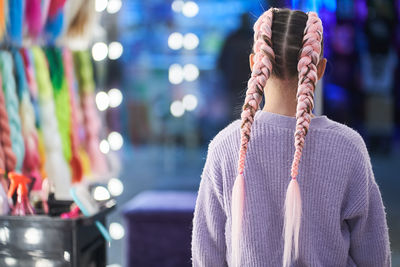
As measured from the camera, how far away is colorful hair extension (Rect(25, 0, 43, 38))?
2525 millimetres

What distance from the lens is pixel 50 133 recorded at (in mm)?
2668

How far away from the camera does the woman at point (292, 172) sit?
1426mm

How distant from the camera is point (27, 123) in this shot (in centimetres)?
251

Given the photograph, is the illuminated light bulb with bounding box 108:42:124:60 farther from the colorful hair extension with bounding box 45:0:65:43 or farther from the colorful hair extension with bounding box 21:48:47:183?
the colorful hair extension with bounding box 21:48:47:183

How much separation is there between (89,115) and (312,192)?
5.83 ft

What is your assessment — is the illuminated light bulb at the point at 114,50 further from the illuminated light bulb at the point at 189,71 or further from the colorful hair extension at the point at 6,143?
the illuminated light bulb at the point at 189,71

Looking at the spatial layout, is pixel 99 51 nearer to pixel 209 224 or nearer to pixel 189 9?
pixel 189 9

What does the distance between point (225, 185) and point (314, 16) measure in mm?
493

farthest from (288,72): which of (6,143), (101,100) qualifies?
(101,100)

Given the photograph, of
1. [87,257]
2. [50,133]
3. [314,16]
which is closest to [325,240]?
[314,16]

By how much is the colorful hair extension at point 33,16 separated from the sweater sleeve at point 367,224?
166cm

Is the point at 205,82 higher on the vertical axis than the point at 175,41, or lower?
lower

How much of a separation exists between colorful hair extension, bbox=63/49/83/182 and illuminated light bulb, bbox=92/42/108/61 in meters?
0.35

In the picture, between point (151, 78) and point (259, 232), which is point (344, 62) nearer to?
point (151, 78)
